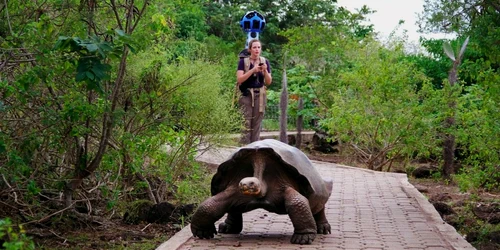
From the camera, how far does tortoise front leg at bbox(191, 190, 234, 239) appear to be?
307 inches

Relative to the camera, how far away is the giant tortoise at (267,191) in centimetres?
763

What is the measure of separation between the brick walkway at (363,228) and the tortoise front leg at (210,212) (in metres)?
0.13

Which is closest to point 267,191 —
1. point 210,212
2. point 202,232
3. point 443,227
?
point 210,212

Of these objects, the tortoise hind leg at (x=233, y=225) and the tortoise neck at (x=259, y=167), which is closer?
the tortoise neck at (x=259, y=167)

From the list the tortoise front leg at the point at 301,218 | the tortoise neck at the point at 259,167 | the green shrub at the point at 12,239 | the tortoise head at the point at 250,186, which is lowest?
the tortoise front leg at the point at 301,218

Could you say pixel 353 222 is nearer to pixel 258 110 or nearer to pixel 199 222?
pixel 199 222

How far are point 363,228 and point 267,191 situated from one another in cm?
143

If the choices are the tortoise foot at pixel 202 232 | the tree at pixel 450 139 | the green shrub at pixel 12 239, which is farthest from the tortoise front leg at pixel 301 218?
the tree at pixel 450 139

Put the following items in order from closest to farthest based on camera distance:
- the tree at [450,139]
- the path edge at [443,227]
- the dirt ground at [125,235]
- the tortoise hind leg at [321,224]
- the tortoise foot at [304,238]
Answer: the tortoise foot at [304,238]
the path edge at [443,227]
the tortoise hind leg at [321,224]
the dirt ground at [125,235]
the tree at [450,139]

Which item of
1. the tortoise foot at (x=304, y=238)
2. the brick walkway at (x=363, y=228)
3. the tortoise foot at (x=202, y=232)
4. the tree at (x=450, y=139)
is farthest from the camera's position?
the tree at (x=450, y=139)

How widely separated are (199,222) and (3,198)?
2.28m

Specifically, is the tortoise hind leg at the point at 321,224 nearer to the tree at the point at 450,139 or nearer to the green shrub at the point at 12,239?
the green shrub at the point at 12,239

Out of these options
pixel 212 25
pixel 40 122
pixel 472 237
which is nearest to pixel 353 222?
pixel 472 237

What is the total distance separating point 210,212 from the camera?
779 cm
